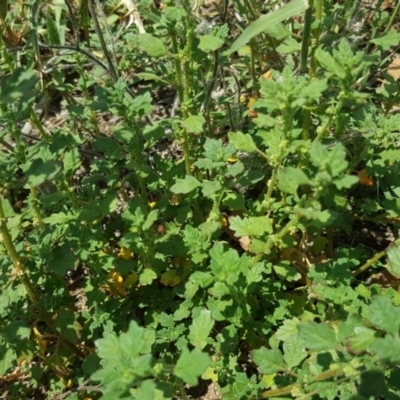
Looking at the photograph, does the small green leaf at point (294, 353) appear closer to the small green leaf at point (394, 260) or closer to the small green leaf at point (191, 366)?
the small green leaf at point (394, 260)

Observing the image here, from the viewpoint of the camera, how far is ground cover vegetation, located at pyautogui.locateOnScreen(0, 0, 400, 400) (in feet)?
6.11

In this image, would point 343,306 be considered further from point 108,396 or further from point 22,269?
point 22,269

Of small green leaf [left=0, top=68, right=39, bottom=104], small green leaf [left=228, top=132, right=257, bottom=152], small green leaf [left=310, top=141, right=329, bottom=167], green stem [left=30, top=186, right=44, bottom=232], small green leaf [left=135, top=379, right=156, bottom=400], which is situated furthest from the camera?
green stem [left=30, top=186, right=44, bottom=232]

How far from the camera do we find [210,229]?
233 cm

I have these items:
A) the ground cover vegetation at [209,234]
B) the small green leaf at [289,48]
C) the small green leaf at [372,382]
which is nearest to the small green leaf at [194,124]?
the ground cover vegetation at [209,234]

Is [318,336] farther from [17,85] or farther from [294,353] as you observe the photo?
[17,85]

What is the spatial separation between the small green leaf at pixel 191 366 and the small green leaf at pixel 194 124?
3.01ft

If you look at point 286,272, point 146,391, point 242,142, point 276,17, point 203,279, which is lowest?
point 146,391

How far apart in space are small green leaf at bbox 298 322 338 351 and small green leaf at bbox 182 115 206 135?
0.83m

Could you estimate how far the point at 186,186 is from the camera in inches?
90.8

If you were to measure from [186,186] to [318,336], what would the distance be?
82cm

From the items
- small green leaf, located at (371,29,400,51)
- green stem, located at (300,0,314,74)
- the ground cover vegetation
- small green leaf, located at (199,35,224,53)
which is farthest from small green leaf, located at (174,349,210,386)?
small green leaf, located at (371,29,400,51)

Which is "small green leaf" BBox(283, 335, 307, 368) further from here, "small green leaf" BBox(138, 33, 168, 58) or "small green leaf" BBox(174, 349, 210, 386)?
"small green leaf" BBox(138, 33, 168, 58)

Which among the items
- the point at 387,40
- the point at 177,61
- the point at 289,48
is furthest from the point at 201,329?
the point at 387,40
